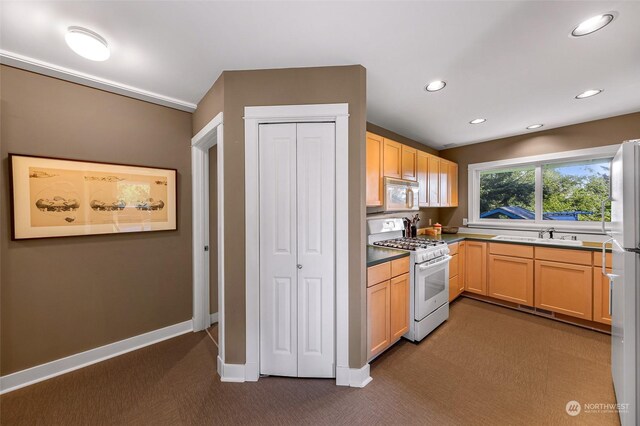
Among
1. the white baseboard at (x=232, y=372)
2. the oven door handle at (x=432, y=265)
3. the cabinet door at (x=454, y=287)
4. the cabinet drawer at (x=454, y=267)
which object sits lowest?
the white baseboard at (x=232, y=372)

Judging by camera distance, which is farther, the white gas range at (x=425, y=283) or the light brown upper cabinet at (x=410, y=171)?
the light brown upper cabinet at (x=410, y=171)

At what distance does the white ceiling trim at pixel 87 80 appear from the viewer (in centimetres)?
177

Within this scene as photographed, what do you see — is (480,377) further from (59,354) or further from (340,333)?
(59,354)

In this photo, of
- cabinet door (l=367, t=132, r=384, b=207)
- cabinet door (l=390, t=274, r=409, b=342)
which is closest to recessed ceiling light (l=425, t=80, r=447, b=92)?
cabinet door (l=367, t=132, r=384, b=207)

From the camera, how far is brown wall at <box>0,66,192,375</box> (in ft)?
6.02

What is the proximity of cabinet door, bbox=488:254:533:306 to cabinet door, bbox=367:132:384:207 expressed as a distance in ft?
7.02

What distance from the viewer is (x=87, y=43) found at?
1.54 m

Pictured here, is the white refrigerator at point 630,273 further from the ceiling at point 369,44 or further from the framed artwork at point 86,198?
the framed artwork at point 86,198

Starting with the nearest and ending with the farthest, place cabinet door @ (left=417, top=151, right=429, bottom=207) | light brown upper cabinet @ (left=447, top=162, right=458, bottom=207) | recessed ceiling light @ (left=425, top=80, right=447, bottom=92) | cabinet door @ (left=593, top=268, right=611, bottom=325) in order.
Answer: recessed ceiling light @ (left=425, top=80, right=447, bottom=92) → cabinet door @ (left=593, top=268, right=611, bottom=325) → cabinet door @ (left=417, top=151, right=429, bottom=207) → light brown upper cabinet @ (left=447, top=162, right=458, bottom=207)

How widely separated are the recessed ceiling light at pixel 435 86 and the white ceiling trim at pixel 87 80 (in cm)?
244

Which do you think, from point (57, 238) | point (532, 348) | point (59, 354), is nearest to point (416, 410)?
point (532, 348)

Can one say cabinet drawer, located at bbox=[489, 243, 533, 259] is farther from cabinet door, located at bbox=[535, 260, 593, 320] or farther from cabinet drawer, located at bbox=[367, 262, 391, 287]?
cabinet drawer, located at bbox=[367, 262, 391, 287]

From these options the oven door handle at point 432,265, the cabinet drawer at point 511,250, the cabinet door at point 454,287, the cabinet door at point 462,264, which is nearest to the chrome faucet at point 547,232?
the cabinet drawer at point 511,250

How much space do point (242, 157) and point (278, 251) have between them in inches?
32.6
